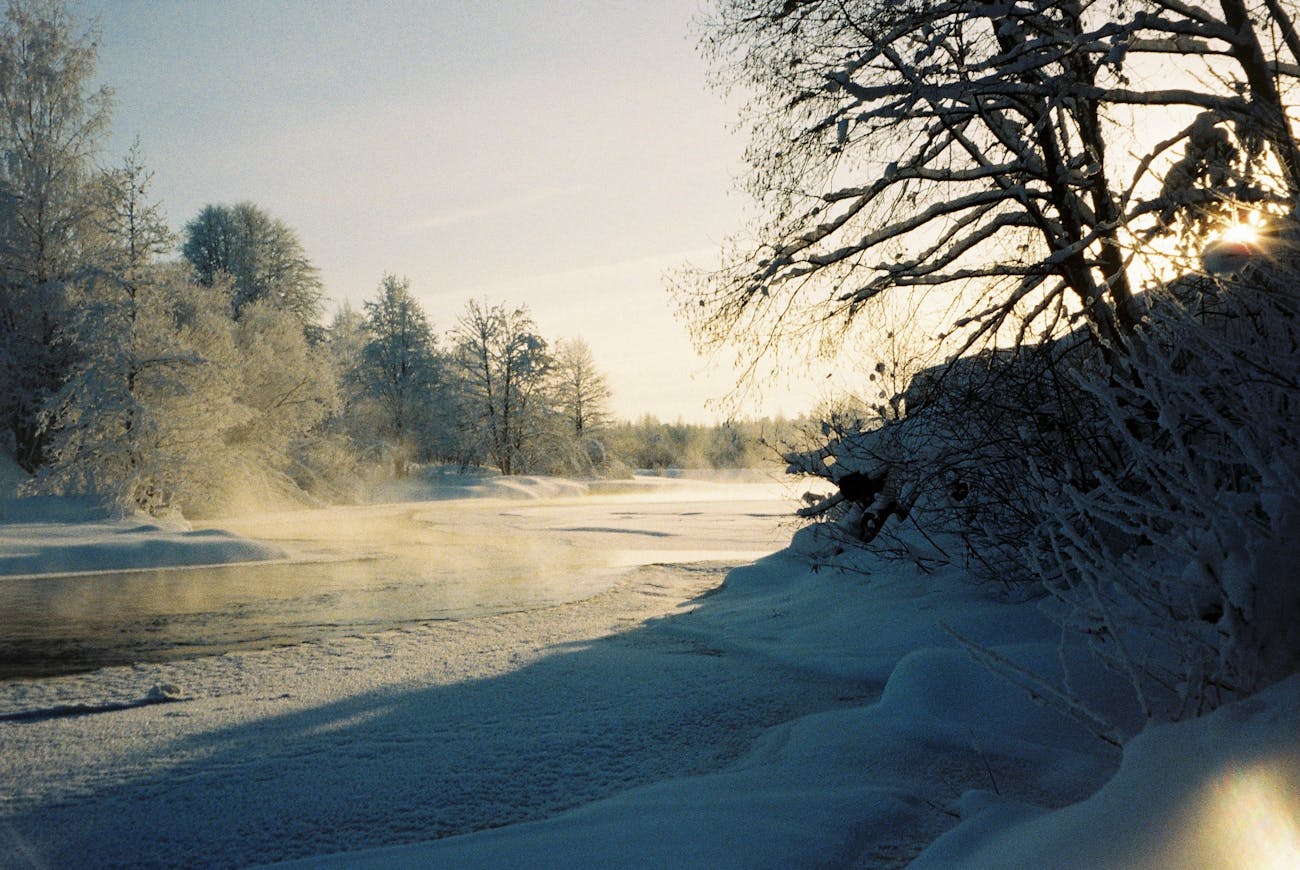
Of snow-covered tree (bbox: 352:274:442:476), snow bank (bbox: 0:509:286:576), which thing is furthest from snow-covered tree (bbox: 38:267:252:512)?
snow-covered tree (bbox: 352:274:442:476)

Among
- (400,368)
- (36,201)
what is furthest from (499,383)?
(36,201)

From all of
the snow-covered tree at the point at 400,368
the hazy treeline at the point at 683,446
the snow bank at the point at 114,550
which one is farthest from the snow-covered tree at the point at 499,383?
the snow bank at the point at 114,550

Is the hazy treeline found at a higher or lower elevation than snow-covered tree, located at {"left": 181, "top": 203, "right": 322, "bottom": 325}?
lower

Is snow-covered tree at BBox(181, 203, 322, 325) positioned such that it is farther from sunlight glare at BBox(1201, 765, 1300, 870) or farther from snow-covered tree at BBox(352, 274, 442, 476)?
sunlight glare at BBox(1201, 765, 1300, 870)

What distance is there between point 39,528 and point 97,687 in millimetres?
13238

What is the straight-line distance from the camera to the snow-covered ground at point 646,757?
1.87 meters

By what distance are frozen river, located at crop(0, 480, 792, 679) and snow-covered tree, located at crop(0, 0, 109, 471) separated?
688 centimetres

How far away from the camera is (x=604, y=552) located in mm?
14883

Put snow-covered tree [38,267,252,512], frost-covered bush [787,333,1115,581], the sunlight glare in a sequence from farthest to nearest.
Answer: snow-covered tree [38,267,252,512]
frost-covered bush [787,333,1115,581]
the sunlight glare

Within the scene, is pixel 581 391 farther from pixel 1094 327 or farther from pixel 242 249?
pixel 1094 327

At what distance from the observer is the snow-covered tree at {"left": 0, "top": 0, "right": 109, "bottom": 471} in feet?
75.3

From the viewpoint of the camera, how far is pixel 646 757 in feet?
13.1


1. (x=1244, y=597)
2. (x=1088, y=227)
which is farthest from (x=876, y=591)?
(x=1244, y=597)

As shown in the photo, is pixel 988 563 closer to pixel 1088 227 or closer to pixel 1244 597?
pixel 1088 227
